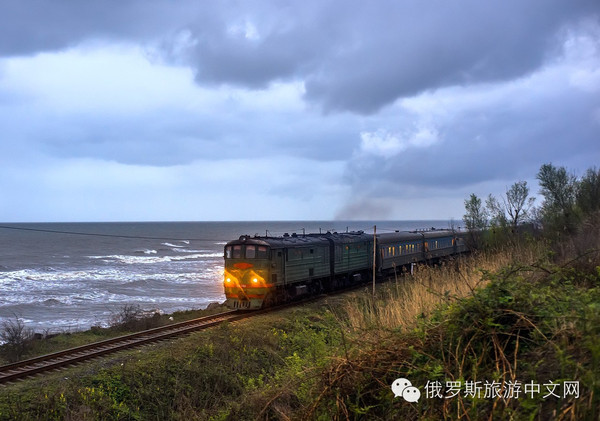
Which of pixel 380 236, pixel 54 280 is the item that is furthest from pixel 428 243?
pixel 54 280

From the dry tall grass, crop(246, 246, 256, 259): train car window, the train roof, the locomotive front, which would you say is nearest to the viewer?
the dry tall grass


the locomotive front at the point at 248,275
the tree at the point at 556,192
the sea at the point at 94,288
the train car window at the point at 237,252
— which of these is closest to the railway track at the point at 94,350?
the locomotive front at the point at 248,275

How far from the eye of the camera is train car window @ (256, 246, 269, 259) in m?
20.7

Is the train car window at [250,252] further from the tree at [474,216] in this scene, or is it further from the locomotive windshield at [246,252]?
the tree at [474,216]

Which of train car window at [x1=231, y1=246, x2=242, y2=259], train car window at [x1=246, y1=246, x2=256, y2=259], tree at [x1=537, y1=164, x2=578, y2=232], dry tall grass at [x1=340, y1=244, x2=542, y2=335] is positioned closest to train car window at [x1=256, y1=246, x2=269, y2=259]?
train car window at [x1=246, y1=246, x2=256, y2=259]

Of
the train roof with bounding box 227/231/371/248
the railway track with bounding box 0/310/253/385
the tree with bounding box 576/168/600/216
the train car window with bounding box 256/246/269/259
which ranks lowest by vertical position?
the railway track with bounding box 0/310/253/385

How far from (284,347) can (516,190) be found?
25.8 meters

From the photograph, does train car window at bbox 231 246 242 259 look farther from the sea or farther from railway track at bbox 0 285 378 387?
railway track at bbox 0 285 378 387

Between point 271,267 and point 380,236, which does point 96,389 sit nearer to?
point 271,267

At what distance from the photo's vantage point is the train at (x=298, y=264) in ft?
67.9

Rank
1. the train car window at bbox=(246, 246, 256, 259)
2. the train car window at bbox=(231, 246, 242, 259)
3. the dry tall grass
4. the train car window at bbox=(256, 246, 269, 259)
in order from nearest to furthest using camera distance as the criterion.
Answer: the dry tall grass < the train car window at bbox=(256, 246, 269, 259) < the train car window at bbox=(246, 246, 256, 259) < the train car window at bbox=(231, 246, 242, 259)

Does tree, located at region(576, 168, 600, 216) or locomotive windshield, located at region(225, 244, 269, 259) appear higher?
tree, located at region(576, 168, 600, 216)

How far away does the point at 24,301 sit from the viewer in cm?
3881

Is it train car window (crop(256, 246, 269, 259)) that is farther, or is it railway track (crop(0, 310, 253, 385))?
train car window (crop(256, 246, 269, 259))
